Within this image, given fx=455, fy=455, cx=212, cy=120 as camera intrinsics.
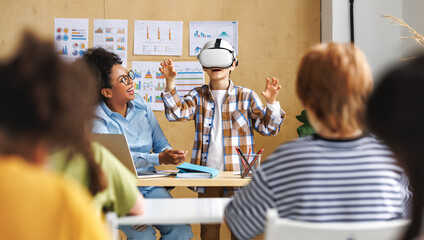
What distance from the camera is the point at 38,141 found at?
2.34 ft

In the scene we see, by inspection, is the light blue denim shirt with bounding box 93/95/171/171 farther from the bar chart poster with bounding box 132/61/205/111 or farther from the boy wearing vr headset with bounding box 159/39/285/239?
the bar chart poster with bounding box 132/61/205/111

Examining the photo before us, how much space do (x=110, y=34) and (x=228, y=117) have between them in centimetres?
147

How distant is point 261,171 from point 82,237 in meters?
0.51

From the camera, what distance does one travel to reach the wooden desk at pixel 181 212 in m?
1.29

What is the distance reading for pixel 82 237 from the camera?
2.23 feet

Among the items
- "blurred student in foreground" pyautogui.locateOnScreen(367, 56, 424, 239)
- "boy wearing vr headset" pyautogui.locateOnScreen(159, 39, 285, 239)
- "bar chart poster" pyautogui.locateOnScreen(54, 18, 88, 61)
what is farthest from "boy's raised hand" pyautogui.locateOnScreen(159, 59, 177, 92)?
"blurred student in foreground" pyautogui.locateOnScreen(367, 56, 424, 239)

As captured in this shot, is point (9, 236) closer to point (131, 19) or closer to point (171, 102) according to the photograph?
point (171, 102)

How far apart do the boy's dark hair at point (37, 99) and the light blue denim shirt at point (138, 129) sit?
→ 1606 millimetres

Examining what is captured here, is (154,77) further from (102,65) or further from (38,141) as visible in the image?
(38,141)

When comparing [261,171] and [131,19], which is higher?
[131,19]

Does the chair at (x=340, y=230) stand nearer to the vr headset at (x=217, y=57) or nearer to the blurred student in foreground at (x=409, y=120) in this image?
the blurred student in foreground at (x=409, y=120)

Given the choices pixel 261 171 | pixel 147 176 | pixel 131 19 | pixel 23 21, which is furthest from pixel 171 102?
pixel 23 21

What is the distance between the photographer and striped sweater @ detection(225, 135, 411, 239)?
1020mm

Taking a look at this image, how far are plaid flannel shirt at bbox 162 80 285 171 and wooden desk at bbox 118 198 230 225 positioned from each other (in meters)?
1.01
